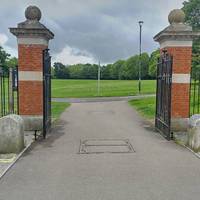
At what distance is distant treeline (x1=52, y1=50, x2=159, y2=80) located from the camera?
9175 centimetres

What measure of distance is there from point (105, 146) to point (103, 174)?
259 centimetres

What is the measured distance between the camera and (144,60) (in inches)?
3738

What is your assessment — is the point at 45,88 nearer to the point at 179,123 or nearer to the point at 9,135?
the point at 9,135

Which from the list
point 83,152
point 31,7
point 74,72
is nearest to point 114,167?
point 83,152

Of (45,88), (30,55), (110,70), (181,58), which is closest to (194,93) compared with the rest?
(181,58)

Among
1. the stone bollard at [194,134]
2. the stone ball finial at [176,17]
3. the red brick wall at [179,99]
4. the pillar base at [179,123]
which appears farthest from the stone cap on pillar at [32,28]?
the stone bollard at [194,134]

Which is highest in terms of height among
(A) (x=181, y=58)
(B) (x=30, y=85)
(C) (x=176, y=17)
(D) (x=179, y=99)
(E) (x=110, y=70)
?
(C) (x=176, y=17)

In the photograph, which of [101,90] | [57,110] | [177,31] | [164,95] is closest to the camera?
[177,31]

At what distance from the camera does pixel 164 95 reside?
11289 mm

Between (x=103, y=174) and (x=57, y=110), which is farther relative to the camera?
(x=57, y=110)

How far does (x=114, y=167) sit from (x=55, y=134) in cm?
433

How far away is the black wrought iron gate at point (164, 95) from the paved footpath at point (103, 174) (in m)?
0.69

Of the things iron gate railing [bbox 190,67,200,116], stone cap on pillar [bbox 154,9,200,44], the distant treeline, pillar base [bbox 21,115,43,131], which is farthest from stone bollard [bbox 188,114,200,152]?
the distant treeline

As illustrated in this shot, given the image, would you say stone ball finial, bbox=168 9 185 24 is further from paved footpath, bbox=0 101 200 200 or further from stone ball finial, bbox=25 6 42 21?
stone ball finial, bbox=25 6 42 21
